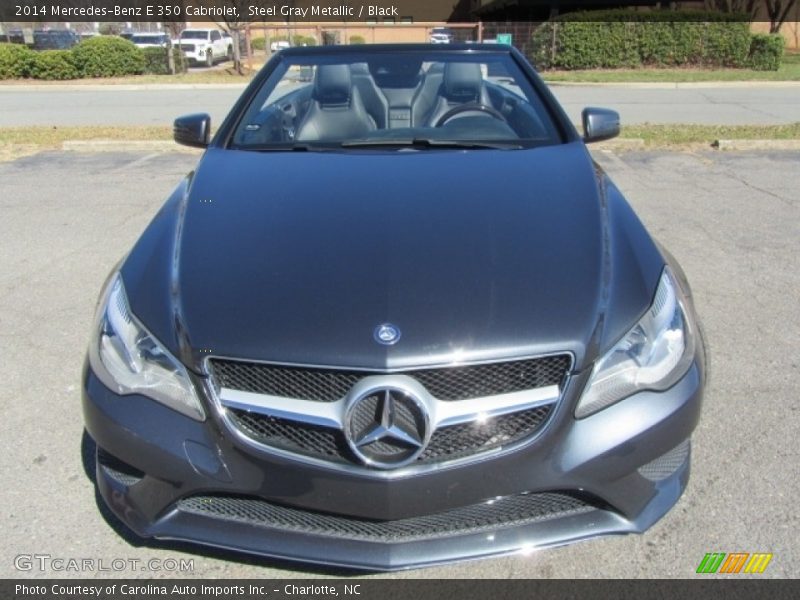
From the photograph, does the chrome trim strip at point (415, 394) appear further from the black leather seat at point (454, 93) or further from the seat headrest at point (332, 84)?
the seat headrest at point (332, 84)

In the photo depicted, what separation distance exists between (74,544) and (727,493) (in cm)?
230

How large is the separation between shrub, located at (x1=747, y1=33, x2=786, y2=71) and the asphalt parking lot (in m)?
17.3

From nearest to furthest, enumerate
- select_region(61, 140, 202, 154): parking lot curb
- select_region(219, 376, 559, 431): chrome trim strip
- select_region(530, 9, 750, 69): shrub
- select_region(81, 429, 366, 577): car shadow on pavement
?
select_region(219, 376, 559, 431): chrome trim strip → select_region(81, 429, 366, 577): car shadow on pavement → select_region(61, 140, 202, 154): parking lot curb → select_region(530, 9, 750, 69): shrub

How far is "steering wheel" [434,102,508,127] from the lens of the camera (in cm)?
377

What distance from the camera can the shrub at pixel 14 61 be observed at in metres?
23.0

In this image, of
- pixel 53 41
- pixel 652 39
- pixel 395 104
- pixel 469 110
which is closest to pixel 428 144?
pixel 469 110

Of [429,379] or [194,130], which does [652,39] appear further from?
[429,379]

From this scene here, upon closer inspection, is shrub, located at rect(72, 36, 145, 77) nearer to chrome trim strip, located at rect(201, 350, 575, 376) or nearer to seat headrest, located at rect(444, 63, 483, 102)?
seat headrest, located at rect(444, 63, 483, 102)

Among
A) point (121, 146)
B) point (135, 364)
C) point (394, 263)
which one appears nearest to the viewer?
point (135, 364)

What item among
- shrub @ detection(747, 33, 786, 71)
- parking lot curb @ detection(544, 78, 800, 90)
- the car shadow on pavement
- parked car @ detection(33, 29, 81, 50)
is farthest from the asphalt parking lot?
parked car @ detection(33, 29, 81, 50)

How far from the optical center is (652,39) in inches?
890

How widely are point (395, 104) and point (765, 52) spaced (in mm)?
22323

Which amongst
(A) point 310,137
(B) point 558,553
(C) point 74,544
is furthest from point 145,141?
(B) point 558,553

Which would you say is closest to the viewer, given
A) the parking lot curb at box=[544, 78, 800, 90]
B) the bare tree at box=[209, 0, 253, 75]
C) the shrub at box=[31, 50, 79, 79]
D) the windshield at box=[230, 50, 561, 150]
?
the windshield at box=[230, 50, 561, 150]
